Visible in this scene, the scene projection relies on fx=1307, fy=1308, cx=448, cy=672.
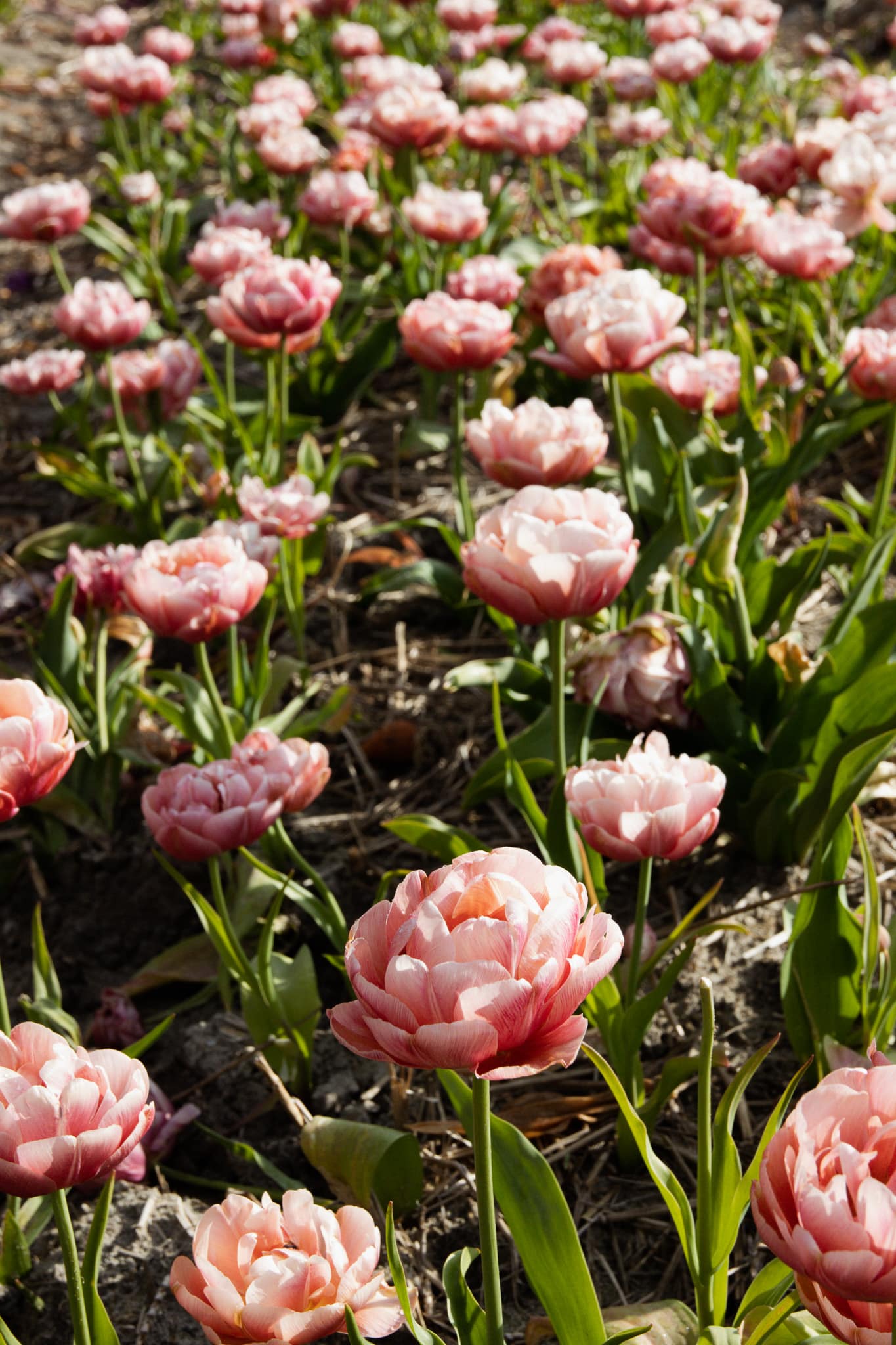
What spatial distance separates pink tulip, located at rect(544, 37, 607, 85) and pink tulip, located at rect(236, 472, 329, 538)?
7.38 feet

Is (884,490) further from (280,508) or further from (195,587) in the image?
(195,587)

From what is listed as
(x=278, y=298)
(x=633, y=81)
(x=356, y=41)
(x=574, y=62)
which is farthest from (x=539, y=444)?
(x=356, y=41)

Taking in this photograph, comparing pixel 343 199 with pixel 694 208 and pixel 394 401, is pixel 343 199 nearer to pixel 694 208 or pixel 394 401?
pixel 394 401

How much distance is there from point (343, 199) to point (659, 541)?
1525mm

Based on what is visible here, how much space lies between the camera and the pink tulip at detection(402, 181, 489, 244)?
8.87 feet

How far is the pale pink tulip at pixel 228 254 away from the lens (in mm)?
2648

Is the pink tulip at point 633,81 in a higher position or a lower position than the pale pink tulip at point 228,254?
higher

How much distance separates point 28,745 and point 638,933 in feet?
2.10

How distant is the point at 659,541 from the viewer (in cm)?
203

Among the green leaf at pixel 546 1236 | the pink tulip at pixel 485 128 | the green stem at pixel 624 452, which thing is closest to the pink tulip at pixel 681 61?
the pink tulip at pixel 485 128

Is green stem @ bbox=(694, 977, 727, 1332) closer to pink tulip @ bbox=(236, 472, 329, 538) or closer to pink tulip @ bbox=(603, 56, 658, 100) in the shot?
pink tulip @ bbox=(236, 472, 329, 538)

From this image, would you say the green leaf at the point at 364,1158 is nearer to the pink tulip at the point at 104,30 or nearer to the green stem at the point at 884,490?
the green stem at the point at 884,490

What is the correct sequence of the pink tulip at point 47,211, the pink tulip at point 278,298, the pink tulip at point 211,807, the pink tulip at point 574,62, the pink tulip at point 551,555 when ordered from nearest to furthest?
the pink tulip at point 551,555
the pink tulip at point 211,807
the pink tulip at point 278,298
the pink tulip at point 47,211
the pink tulip at point 574,62

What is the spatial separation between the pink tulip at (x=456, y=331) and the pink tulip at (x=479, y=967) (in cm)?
130
